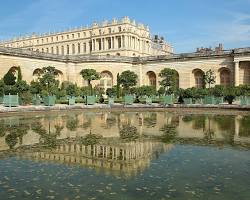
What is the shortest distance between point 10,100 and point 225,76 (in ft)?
90.2

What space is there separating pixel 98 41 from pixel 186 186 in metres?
74.3

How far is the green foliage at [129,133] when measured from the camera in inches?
547

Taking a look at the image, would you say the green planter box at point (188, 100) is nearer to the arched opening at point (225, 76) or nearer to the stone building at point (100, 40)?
the arched opening at point (225, 76)

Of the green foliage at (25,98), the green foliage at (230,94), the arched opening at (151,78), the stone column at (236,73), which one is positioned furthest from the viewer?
the arched opening at (151,78)

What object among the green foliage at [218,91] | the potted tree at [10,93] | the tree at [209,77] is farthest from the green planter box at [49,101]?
the tree at [209,77]

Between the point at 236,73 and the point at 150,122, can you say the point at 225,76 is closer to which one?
the point at 236,73

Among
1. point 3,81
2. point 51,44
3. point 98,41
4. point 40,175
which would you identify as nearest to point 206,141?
point 40,175

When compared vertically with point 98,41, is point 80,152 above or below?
below

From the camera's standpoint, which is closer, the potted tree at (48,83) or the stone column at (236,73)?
the potted tree at (48,83)

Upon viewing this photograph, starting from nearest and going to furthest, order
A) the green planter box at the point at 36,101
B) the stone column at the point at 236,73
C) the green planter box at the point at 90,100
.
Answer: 1. the green planter box at the point at 36,101
2. the green planter box at the point at 90,100
3. the stone column at the point at 236,73

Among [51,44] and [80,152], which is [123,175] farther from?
[51,44]

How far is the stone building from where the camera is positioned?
76062 millimetres

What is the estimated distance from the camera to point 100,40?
79.7 meters

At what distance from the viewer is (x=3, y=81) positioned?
36094 millimetres
